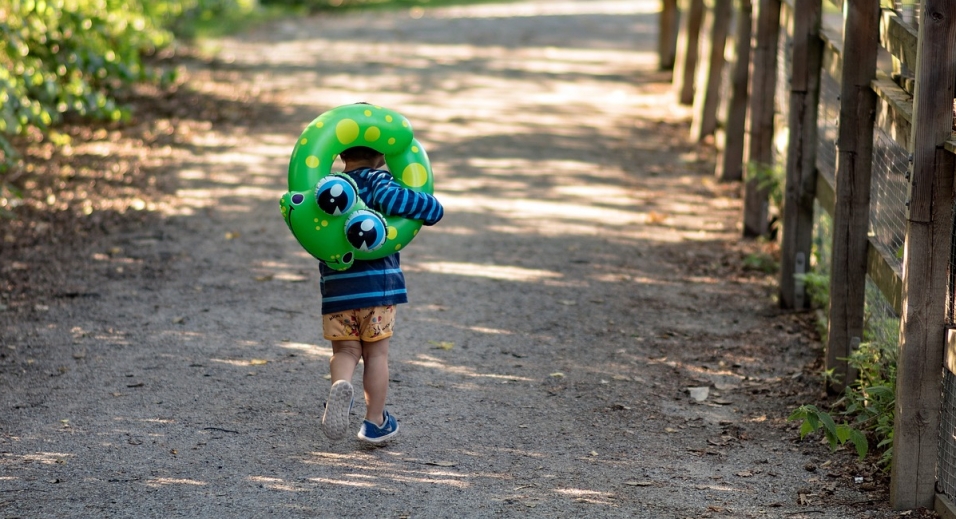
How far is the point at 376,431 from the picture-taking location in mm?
4551

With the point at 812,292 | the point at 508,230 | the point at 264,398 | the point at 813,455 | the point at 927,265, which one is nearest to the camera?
the point at 927,265

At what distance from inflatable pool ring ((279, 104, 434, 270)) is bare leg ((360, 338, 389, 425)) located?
37cm

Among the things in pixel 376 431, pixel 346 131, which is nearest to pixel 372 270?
pixel 346 131

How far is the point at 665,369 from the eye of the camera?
18.3 feet

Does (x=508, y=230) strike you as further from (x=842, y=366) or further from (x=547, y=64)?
(x=547, y=64)

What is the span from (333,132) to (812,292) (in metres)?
3.31

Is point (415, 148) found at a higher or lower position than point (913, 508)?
higher

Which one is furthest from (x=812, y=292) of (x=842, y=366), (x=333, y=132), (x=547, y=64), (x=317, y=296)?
(x=547, y=64)

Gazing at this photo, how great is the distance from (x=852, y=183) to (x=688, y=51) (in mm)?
7107

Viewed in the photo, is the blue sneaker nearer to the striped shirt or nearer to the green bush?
the striped shirt

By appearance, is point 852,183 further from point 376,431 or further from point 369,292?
point 376,431

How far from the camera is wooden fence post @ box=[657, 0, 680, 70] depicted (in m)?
14.0

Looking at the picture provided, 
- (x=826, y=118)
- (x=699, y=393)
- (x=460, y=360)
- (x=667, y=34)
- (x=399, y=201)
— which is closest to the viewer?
(x=399, y=201)

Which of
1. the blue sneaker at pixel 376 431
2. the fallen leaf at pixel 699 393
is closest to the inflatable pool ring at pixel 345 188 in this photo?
the blue sneaker at pixel 376 431
